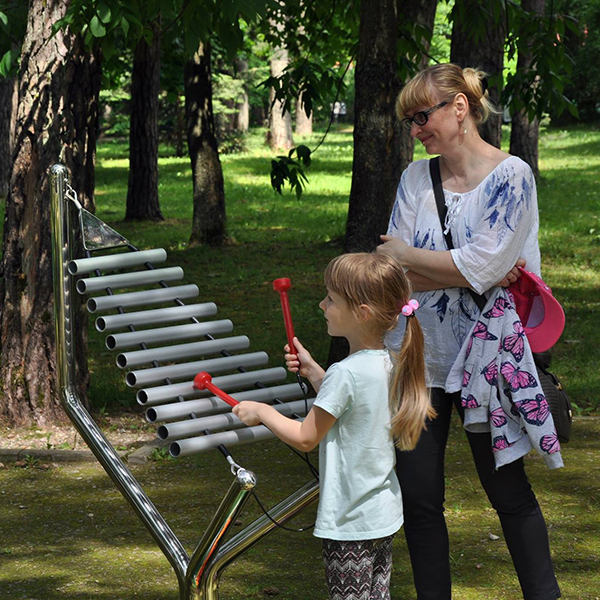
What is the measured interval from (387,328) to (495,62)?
6.27m

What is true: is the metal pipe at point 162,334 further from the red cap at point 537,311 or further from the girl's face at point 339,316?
the red cap at point 537,311

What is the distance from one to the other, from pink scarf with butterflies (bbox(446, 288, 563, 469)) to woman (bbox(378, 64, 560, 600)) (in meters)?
0.07

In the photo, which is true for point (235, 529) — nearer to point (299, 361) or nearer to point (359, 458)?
point (299, 361)

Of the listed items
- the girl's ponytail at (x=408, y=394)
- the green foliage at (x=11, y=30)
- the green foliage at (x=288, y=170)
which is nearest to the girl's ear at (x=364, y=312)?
the girl's ponytail at (x=408, y=394)

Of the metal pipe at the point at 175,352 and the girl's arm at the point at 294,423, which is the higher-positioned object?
the metal pipe at the point at 175,352

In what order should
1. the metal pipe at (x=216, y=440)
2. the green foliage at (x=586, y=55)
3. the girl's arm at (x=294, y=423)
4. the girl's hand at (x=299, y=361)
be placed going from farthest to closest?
the green foliage at (x=586, y=55), the girl's hand at (x=299, y=361), the metal pipe at (x=216, y=440), the girl's arm at (x=294, y=423)

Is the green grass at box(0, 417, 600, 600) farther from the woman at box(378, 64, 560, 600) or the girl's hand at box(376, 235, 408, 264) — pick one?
the girl's hand at box(376, 235, 408, 264)

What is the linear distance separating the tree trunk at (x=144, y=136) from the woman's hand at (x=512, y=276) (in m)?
10.5

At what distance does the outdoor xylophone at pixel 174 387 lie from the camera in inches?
106

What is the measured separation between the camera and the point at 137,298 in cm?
314

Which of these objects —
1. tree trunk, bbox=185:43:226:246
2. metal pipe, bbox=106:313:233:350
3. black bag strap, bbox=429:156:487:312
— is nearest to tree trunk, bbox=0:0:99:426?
metal pipe, bbox=106:313:233:350

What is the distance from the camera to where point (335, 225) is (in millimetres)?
14484

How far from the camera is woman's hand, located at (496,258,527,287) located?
2.88m

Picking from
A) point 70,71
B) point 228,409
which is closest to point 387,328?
point 228,409
